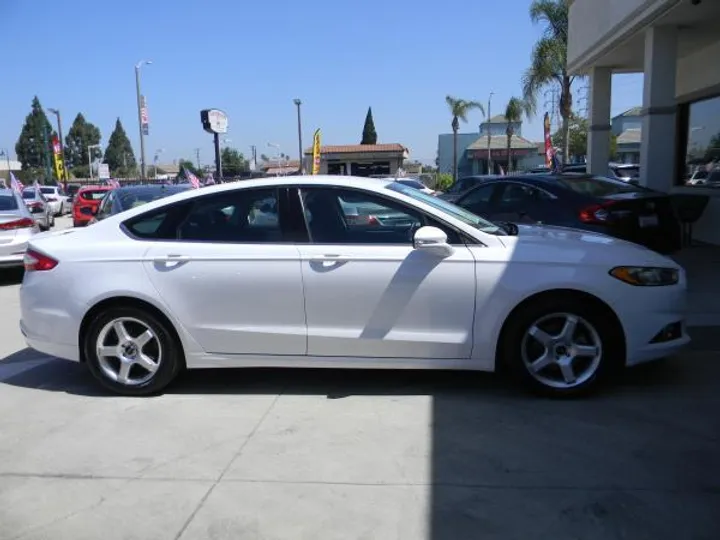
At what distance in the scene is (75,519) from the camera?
3258 mm

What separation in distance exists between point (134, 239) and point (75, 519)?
2.23m

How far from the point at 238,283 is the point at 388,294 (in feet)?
3.50

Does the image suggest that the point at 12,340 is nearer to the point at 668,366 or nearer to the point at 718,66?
the point at 668,366

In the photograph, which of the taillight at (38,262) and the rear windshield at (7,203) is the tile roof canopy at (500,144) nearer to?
the rear windshield at (7,203)

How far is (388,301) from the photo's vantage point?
4582 mm

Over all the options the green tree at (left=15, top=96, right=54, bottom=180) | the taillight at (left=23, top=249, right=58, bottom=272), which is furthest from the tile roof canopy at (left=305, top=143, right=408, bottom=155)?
the green tree at (left=15, top=96, right=54, bottom=180)

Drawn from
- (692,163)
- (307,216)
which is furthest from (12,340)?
(692,163)

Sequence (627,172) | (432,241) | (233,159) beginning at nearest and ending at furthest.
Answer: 1. (432,241)
2. (627,172)
3. (233,159)

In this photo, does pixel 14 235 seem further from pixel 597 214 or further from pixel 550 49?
pixel 550 49

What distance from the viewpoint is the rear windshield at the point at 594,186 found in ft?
26.5

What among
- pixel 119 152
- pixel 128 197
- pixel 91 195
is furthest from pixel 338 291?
pixel 119 152

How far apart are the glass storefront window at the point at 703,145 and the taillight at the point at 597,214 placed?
18.4ft

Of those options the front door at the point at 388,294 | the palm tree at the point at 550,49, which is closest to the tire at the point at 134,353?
the front door at the point at 388,294

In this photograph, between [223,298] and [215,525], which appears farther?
[223,298]
